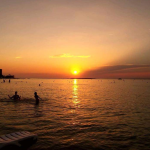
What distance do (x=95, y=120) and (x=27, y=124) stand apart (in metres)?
8.49

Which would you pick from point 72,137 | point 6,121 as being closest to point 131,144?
point 72,137

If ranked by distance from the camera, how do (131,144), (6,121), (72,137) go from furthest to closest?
(6,121) → (72,137) → (131,144)

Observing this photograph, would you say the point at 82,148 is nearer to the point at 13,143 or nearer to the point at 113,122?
the point at 13,143

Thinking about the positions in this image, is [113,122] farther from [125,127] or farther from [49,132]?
[49,132]

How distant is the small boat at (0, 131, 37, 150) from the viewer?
9852 mm

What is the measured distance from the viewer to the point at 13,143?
10.1 meters

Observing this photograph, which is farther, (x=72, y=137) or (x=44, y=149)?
(x=72, y=137)

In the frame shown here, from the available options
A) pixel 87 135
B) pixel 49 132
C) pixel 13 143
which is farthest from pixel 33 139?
pixel 87 135

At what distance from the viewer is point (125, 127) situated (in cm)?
1678

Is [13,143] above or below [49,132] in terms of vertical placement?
above

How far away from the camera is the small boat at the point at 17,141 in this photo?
9852 millimetres

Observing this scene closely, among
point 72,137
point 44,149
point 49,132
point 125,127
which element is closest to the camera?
point 44,149

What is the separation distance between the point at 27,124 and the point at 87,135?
7.31 m

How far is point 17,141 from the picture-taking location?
412 inches
